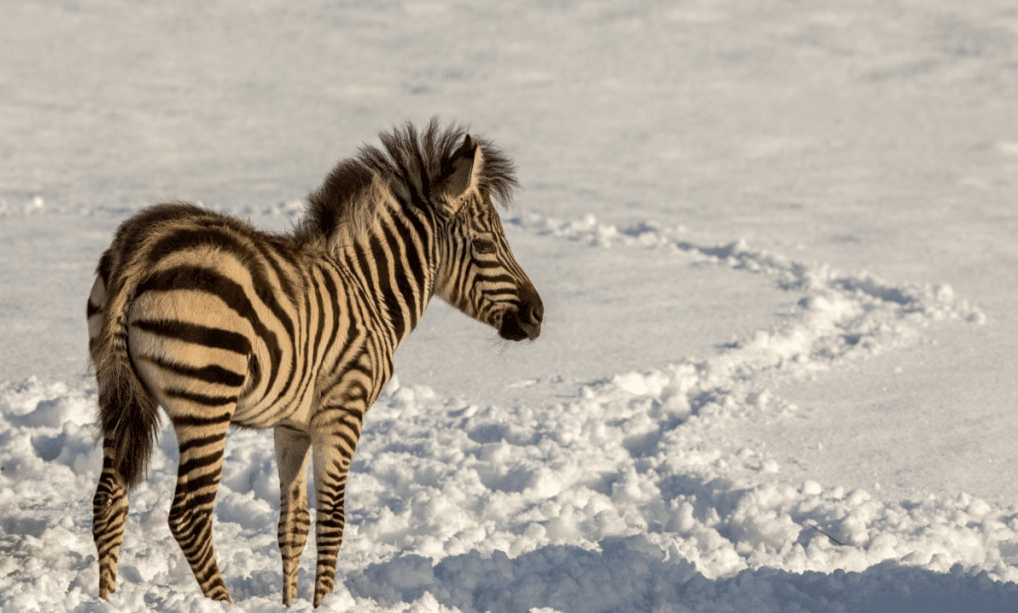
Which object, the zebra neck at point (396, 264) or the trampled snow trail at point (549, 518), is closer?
the zebra neck at point (396, 264)

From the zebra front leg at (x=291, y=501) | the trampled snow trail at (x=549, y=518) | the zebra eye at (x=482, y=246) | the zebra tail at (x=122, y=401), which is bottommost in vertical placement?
the trampled snow trail at (x=549, y=518)

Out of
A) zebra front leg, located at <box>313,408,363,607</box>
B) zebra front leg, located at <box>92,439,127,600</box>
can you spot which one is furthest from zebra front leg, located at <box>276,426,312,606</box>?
zebra front leg, located at <box>92,439,127,600</box>

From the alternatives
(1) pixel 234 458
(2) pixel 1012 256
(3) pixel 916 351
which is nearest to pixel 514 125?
(2) pixel 1012 256

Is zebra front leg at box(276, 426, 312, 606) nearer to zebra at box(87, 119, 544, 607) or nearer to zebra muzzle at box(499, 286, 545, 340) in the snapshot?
zebra at box(87, 119, 544, 607)

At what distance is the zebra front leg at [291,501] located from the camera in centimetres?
463

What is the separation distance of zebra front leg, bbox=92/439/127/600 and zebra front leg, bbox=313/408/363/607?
802mm

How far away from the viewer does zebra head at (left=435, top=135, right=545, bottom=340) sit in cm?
478

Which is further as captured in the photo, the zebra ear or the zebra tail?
the zebra ear

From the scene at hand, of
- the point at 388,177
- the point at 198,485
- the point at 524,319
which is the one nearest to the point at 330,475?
the point at 198,485

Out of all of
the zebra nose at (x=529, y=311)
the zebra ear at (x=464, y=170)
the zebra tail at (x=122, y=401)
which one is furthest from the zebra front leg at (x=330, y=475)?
the zebra ear at (x=464, y=170)

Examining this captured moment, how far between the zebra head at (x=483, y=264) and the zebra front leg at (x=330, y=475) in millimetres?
854

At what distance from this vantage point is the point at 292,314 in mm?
4113

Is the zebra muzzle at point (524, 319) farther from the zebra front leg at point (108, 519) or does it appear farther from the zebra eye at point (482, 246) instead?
the zebra front leg at point (108, 519)

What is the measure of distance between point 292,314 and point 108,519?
115 centimetres
